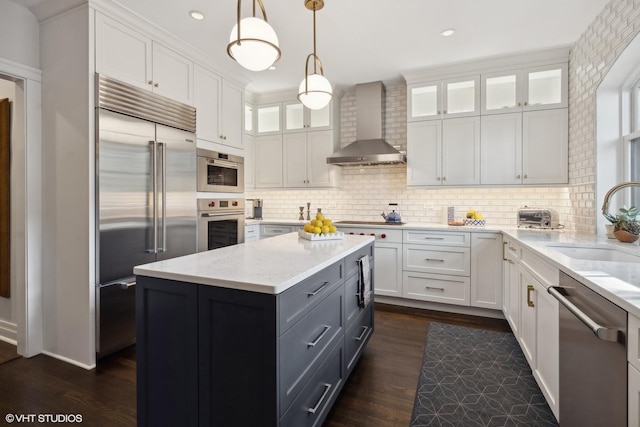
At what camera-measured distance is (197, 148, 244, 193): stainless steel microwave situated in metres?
3.37

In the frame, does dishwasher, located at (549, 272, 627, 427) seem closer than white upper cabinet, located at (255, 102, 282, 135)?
Yes

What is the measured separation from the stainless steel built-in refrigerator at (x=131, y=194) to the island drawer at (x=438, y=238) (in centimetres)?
238

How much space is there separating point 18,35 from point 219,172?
186 centimetres

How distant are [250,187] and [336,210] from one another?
130 cm

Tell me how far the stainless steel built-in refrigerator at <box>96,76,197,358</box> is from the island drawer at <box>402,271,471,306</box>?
7.99ft

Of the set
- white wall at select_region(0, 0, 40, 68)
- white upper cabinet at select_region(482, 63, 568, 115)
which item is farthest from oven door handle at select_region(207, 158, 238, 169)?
white upper cabinet at select_region(482, 63, 568, 115)

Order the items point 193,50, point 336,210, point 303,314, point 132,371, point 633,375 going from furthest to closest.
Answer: point 336,210
point 193,50
point 132,371
point 303,314
point 633,375

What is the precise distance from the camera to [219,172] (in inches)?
144

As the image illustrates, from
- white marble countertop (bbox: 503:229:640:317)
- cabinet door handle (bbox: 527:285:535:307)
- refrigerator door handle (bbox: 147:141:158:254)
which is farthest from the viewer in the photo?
refrigerator door handle (bbox: 147:141:158:254)

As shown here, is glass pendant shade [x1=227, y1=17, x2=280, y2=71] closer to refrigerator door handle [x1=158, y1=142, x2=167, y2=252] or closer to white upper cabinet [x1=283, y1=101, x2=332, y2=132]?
refrigerator door handle [x1=158, y1=142, x2=167, y2=252]

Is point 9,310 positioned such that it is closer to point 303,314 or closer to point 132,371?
point 132,371

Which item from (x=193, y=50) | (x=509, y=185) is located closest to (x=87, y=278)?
(x=193, y=50)

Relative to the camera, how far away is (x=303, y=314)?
1.47 meters

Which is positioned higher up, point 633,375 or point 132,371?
point 633,375
